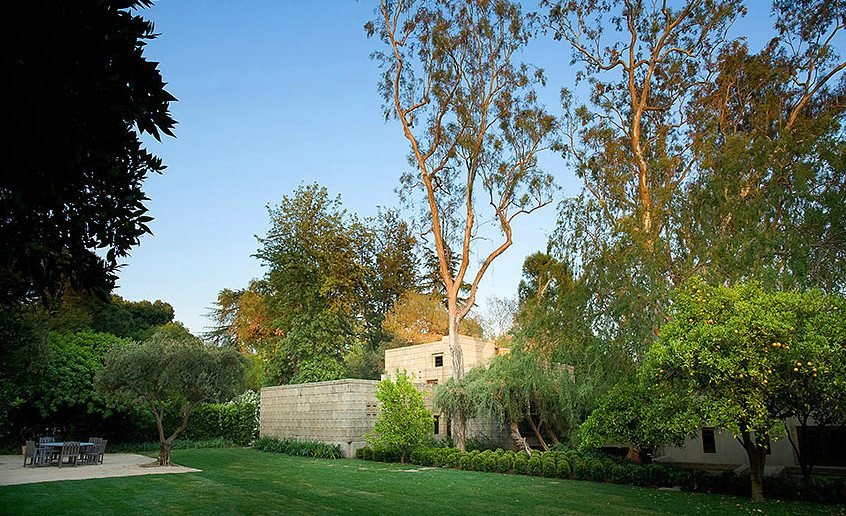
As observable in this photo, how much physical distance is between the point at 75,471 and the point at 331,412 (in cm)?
845

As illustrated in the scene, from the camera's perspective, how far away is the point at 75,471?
49.5 ft

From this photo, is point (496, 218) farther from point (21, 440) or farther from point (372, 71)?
point (21, 440)

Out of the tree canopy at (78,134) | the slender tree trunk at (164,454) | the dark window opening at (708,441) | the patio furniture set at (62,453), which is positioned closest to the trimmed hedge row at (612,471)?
the dark window opening at (708,441)

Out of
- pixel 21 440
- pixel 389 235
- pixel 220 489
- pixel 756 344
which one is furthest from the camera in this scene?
pixel 389 235

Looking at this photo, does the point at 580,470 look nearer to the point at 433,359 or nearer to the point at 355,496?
the point at 355,496

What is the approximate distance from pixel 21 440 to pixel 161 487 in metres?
14.2

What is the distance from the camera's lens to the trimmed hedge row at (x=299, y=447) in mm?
20219

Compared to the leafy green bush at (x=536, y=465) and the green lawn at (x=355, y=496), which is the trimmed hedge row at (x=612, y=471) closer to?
the leafy green bush at (x=536, y=465)

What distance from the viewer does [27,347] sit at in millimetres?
15516

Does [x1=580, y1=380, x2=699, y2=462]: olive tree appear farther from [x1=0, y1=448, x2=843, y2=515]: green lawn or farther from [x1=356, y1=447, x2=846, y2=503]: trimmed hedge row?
[x1=0, y1=448, x2=843, y2=515]: green lawn

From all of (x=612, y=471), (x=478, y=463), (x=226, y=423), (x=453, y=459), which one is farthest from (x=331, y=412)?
(x=612, y=471)

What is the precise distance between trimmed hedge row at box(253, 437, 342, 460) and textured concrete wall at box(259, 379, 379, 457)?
30 cm

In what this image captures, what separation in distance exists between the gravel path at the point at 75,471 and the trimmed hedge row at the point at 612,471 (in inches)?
274

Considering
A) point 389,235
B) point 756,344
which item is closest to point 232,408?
point 389,235
